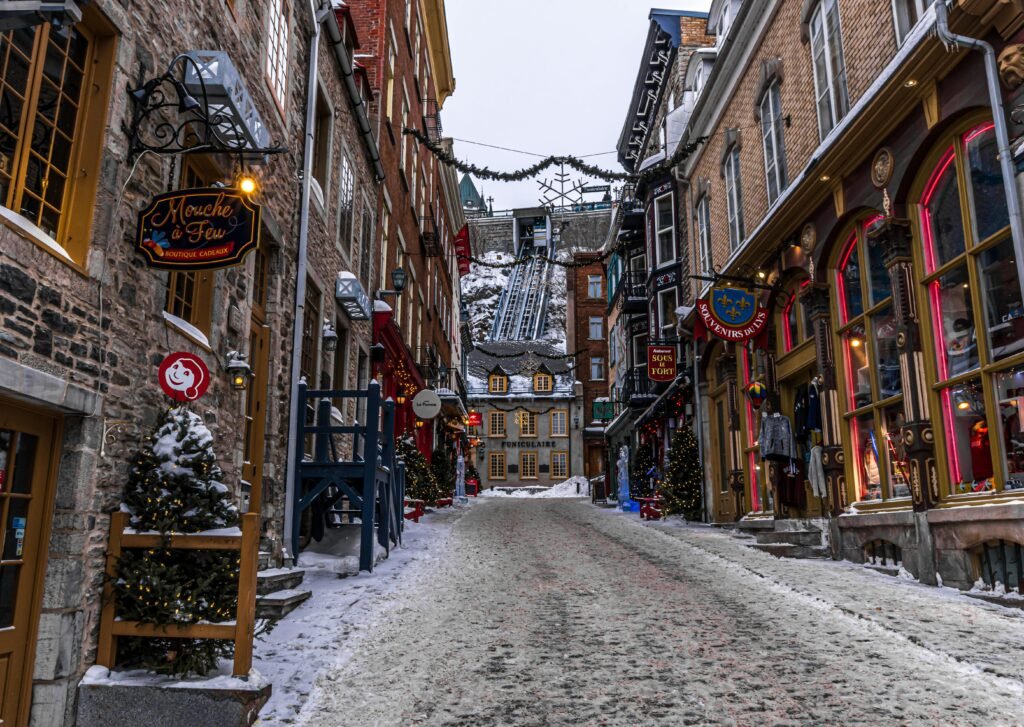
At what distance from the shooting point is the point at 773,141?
531 inches

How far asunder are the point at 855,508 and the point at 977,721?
6.34 meters

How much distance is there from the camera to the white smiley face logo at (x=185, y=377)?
5.53 meters

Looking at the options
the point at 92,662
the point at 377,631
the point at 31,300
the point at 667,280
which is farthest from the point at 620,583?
the point at 667,280

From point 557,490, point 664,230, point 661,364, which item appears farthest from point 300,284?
point 557,490

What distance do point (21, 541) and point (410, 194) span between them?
1868 centimetres

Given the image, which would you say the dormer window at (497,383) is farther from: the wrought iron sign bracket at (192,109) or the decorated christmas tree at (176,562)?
the decorated christmas tree at (176,562)

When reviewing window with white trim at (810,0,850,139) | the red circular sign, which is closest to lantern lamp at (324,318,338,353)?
the red circular sign

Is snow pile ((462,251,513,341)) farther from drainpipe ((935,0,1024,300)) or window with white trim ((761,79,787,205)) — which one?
drainpipe ((935,0,1024,300))

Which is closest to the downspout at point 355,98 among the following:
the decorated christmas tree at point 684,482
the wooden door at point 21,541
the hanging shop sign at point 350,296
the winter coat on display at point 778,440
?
the hanging shop sign at point 350,296

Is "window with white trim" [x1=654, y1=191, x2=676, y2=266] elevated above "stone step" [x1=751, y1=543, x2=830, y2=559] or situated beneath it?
elevated above

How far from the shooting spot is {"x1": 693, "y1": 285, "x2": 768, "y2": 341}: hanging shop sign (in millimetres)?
13508

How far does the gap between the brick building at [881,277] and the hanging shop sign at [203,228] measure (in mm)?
6458

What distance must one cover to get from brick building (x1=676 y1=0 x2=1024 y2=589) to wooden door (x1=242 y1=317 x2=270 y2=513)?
7.41m

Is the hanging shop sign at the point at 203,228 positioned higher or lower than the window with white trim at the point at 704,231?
lower
